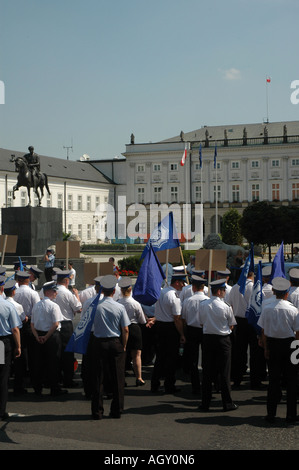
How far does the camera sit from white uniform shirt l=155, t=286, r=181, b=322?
865 centimetres

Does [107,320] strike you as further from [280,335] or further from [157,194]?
[157,194]

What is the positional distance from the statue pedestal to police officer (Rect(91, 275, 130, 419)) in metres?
17.2

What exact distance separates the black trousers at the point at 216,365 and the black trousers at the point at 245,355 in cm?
124

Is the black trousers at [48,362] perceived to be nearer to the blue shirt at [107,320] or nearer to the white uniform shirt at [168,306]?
→ the blue shirt at [107,320]

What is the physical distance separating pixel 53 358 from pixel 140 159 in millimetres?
77534

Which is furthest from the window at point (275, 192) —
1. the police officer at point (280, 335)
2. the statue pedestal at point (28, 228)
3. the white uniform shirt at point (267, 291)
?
the police officer at point (280, 335)

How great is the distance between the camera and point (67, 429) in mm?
6840

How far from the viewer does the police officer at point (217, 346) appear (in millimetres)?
7551

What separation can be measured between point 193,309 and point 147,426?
225 centimetres

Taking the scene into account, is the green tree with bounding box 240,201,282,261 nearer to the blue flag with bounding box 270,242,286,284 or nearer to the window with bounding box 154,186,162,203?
the blue flag with bounding box 270,242,286,284

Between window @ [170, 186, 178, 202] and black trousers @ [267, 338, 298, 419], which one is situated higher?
window @ [170, 186, 178, 202]

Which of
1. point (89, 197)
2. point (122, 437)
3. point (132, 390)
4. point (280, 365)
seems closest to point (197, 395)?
point (132, 390)

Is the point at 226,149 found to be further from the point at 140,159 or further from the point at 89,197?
the point at 89,197

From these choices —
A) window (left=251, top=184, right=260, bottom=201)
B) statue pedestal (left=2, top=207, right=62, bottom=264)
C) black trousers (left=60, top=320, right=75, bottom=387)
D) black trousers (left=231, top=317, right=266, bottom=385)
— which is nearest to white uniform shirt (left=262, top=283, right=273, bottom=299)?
black trousers (left=231, top=317, right=266, bottom=385)
